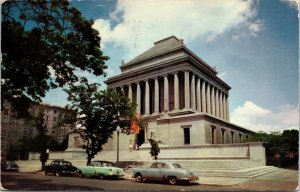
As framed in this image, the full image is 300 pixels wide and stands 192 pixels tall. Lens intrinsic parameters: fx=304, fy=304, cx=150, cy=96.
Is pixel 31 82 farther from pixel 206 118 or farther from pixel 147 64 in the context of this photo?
pixel 147 64

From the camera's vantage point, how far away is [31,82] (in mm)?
14977

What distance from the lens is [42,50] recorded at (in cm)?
1477

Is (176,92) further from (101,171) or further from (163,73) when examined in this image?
(101,171)

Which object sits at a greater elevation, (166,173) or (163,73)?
(163,73)

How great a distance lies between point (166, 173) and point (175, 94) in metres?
27.2

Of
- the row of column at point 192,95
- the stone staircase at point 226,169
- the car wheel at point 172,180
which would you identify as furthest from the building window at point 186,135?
the car wheel at point 172,180

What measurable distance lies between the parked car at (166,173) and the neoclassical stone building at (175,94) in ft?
54.5

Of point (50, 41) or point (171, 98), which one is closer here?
point (50, 41)

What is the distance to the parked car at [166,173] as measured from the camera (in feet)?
56.5

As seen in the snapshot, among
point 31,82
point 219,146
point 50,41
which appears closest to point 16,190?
point 31,82

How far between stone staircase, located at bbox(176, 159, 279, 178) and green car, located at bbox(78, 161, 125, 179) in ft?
18.5

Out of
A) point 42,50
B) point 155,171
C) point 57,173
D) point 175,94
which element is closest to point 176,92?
point 175,94

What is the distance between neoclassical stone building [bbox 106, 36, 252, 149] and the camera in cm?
3656

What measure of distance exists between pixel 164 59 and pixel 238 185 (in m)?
33.4
